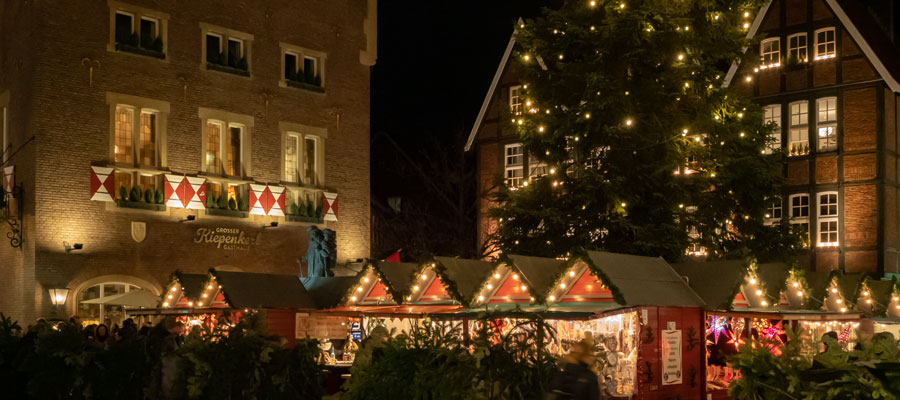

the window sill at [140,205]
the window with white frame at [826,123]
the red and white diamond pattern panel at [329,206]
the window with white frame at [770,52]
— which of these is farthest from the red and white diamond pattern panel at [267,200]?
the window with white frame at [826,123]

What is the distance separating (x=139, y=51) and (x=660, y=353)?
15.0 m

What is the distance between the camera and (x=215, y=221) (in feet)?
87.2

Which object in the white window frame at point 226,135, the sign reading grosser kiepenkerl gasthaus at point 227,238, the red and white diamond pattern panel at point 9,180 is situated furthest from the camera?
the white window frame at point 226,135

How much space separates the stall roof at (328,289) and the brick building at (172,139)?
17.8ft

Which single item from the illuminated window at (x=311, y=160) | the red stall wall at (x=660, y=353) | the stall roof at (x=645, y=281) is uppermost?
the illuminated window at (x=311, y=160)

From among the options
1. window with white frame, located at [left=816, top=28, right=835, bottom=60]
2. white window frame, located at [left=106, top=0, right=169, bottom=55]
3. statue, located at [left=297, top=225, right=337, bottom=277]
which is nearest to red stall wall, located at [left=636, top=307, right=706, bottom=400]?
statue, located at [left=297, top=225, right=337, bottom=277]

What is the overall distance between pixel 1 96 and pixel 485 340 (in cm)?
1849

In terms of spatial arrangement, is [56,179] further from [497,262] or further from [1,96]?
[497,262]

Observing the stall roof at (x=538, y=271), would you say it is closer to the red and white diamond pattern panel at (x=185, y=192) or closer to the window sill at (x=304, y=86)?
the red and white diamond pattern panel at (x=185, y=192)

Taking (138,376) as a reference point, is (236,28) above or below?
above

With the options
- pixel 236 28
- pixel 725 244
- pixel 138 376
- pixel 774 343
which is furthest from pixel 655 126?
pixel 774 343

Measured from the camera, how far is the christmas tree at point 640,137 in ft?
74.8

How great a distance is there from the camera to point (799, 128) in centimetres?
2972

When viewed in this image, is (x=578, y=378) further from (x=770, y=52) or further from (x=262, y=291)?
(x=770, y=52)
